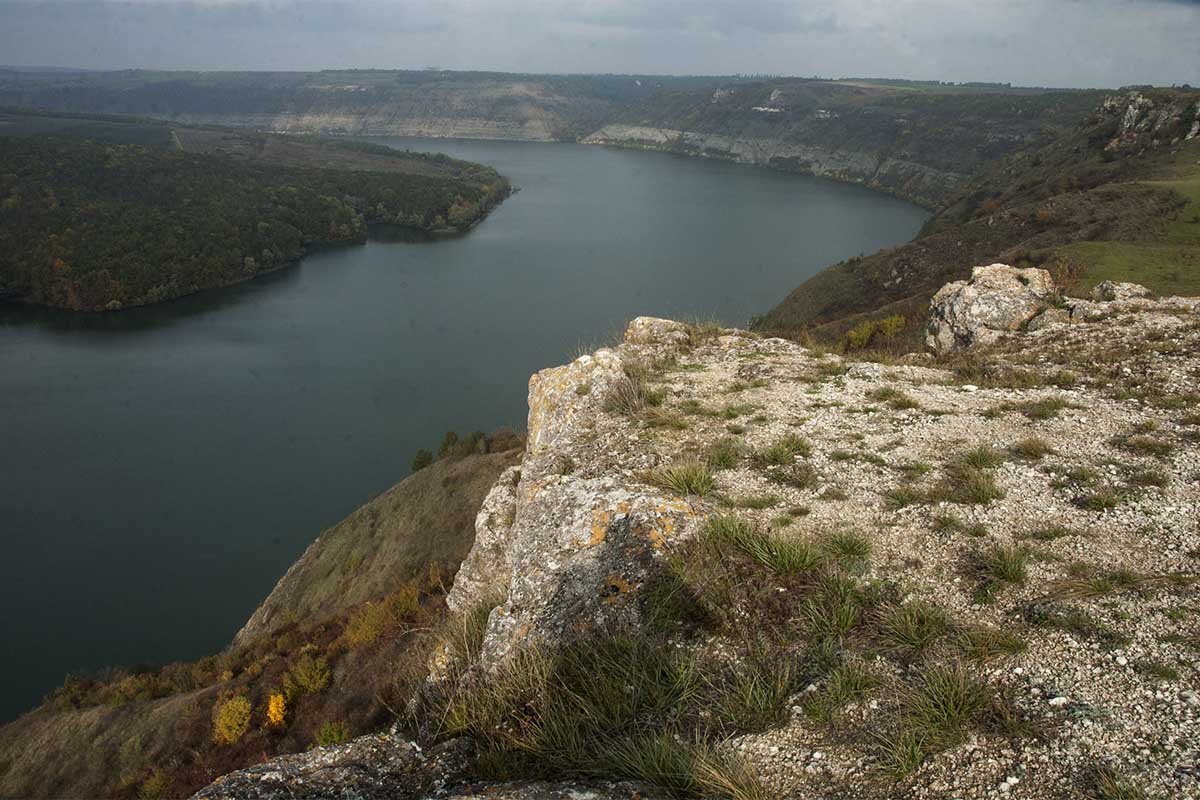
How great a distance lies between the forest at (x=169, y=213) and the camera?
69500mm

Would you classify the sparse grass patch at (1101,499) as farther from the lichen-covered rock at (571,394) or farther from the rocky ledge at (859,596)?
the lichen-covered rock at (571,394)

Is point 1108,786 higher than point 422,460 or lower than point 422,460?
higher

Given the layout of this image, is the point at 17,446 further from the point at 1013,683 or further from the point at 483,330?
the point at 1013,683

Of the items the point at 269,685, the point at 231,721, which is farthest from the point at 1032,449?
the point at 269,685

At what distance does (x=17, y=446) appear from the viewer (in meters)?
38.8

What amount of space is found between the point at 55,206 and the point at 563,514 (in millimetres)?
106422

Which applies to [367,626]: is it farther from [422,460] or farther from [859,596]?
[422,460]

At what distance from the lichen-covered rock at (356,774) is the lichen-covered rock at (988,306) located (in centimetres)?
1377

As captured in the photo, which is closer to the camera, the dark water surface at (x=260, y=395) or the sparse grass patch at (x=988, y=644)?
the sparse grass patch at (x=988, y=644)

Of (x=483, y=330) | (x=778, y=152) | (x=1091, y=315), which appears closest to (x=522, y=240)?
(x=483, y=330)

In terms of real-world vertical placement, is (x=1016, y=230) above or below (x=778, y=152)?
below

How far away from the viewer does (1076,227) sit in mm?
37156

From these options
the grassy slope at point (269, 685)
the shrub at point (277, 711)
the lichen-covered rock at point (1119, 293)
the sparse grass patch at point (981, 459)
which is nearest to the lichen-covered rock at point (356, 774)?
the grassy slope at point (269, 685)

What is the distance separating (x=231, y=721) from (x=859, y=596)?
16.6 meters
